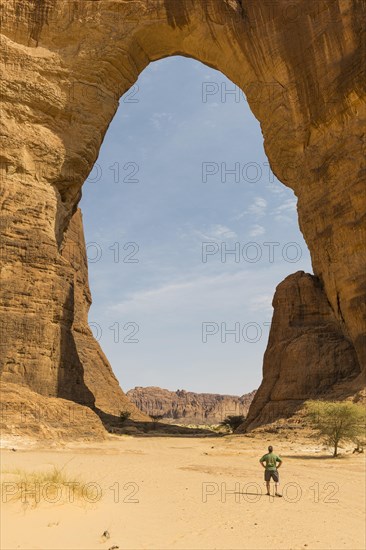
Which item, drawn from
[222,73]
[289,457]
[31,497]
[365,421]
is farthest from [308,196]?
[31,497]

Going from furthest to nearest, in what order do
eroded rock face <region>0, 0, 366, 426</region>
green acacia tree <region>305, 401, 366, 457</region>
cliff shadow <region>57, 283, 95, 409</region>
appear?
eroded rock face <region>0, 0, 366, 426</region>, cliff shadow <region>57, 283, 95, 409</region>, green acacia tree <region>305, 401, 366, 457</region>

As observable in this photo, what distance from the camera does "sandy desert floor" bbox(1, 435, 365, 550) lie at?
536cm

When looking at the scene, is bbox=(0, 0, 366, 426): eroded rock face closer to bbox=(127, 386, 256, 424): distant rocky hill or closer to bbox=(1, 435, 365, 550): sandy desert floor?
bbox=(1, 435, 365, 550): sandy desert floor

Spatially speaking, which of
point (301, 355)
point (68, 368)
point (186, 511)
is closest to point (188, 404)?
point (301, 355)

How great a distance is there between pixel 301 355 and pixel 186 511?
21214 mm

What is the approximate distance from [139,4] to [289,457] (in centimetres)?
3322

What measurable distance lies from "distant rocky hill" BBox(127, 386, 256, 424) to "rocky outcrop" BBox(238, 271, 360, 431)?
288ft

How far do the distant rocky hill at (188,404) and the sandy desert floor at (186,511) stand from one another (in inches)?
4159

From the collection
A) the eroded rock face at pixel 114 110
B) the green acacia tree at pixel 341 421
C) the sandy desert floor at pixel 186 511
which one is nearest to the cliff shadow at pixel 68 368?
the eroded rock face at pixel 114 110

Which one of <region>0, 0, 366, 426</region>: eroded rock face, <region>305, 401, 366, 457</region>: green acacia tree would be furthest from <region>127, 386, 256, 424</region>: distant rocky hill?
<region>305, 401, 366, 457</region>: green acacia tree

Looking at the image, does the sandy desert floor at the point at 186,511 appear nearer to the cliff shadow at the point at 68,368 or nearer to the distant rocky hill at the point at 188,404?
the cliff shadow at the point at 68,368

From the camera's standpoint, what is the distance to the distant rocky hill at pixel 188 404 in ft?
395

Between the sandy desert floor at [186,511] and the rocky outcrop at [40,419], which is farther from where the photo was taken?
the rocky outcrop at [40,419]

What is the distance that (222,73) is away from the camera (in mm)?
38500
